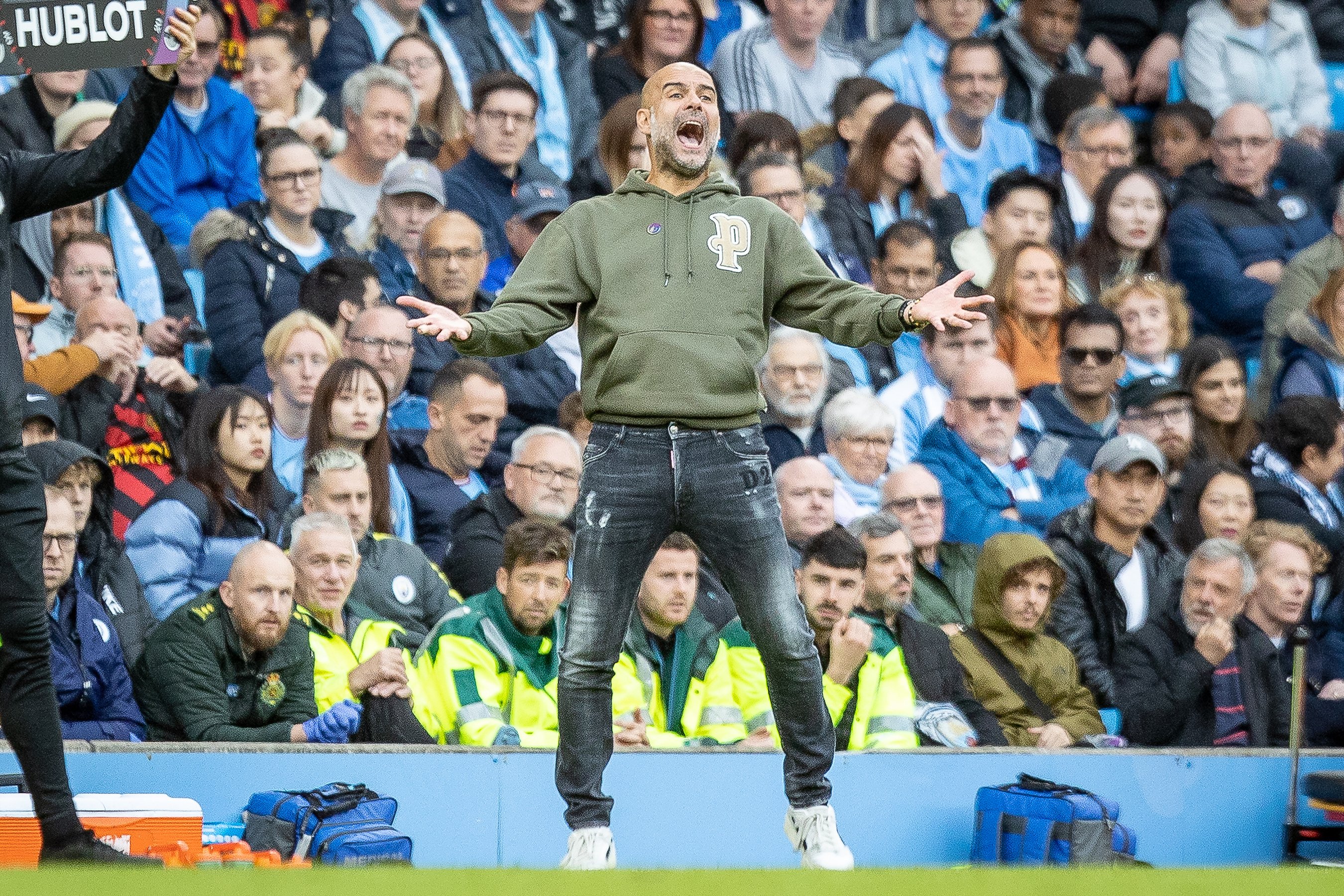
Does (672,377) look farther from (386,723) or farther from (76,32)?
(386,723)

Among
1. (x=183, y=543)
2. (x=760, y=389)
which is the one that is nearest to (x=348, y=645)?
(x=183, y=543)

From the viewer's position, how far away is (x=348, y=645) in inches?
251

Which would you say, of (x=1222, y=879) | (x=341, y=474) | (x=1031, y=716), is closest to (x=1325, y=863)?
(x=1031, y=716)

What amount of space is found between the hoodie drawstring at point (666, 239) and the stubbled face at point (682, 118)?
92 millimetres

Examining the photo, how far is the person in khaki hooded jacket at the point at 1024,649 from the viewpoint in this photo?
6.85 metres

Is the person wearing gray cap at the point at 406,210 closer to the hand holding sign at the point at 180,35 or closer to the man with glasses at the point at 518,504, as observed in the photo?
the man with glasses at the point at 518,504

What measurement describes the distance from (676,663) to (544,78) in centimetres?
322

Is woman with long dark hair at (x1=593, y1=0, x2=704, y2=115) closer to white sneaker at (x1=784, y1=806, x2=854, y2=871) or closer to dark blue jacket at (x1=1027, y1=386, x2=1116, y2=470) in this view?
dark blue jacket at (x1=1027, y1=386, x2=1116, y2=470)

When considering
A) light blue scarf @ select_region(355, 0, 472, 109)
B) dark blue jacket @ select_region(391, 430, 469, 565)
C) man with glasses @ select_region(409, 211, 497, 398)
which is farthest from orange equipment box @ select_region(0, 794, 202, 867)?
light blue scarf @ select_region(355, 0, 472, 109)

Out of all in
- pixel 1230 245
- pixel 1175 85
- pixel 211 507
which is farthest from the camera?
pixel 1175 85

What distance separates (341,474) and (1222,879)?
4.01 meters

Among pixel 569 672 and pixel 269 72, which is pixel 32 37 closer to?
pixel 569 672

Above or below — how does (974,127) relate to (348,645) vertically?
above

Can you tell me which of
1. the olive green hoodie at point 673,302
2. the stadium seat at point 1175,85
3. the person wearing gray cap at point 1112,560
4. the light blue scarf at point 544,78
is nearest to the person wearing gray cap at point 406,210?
the light blue scarf at point 544,78
